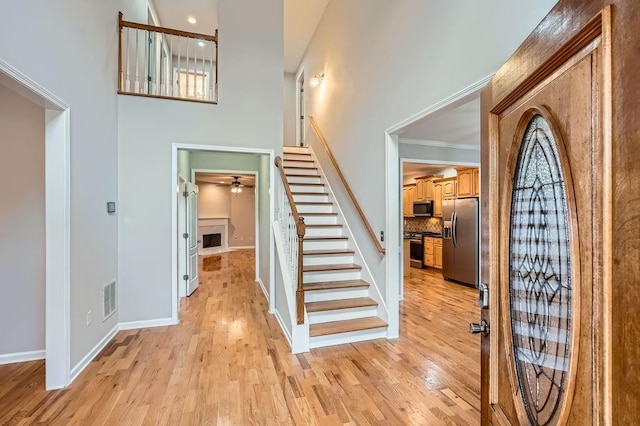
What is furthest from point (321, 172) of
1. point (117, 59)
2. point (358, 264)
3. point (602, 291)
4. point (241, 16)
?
point (602, 291)

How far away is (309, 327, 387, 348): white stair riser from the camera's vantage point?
119 inches

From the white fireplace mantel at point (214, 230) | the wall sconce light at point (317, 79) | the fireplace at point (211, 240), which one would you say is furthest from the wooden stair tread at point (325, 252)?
the fireplace at point (211, 240)

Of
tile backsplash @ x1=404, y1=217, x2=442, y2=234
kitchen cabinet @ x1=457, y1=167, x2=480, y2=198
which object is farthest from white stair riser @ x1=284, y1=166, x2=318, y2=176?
tile backsplash @ x1=404, y1=217, x2=442, y2=234

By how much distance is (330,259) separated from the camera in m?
3.99

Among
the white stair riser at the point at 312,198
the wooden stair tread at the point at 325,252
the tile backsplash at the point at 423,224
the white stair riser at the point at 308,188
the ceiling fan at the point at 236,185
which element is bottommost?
the wooden stair tread at the point at 325,252

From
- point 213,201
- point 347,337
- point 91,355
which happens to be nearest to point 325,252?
point 347,337

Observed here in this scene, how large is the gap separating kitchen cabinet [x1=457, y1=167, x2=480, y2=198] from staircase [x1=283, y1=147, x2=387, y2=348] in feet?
9.40

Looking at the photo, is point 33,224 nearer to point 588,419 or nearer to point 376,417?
point 376,417

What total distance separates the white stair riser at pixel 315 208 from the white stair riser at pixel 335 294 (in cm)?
156

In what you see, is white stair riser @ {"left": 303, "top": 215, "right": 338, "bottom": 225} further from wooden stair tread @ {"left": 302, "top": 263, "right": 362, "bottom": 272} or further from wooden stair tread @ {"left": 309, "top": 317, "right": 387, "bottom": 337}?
wooden stair tread @ {"left": 309, "top": 317, "right": 387, "bottom": 337}

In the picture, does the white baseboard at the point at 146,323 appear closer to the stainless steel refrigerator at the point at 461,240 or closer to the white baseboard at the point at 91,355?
the white baseboard at the point at 91,355

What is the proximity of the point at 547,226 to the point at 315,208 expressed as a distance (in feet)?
13.2

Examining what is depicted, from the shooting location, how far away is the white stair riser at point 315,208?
15.5 ft

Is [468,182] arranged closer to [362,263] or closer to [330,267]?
[362,263]
